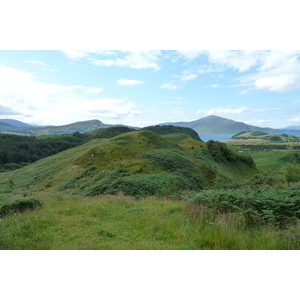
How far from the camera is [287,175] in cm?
2188

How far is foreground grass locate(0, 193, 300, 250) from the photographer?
19.2 ft

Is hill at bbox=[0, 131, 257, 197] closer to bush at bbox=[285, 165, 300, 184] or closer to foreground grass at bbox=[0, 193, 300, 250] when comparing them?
foreground grass at bbox=[0, 193, 300, 250]

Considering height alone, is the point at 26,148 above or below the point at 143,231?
above

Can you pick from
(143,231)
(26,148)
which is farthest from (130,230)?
(26,148)

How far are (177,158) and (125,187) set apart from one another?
12.6 m

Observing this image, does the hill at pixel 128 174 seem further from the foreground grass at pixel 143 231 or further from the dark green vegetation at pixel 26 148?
the dark green vegetation at pixel 26 148

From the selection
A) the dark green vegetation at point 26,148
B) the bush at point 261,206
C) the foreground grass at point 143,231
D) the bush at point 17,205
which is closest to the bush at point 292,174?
the bush at point 261,206

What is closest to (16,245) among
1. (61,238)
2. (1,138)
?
(61,238)

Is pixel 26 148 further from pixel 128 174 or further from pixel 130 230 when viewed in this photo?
pixel 130 230

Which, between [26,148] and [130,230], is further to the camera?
[26,148]

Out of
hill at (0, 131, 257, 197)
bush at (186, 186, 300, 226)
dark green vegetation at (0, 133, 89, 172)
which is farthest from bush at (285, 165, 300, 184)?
dark green vegetation at (0, 133, 89, 172)

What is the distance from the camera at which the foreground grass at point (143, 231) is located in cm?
584

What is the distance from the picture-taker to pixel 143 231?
299 inches

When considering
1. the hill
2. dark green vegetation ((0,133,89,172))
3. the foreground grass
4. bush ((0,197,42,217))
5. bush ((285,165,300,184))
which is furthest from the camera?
dark green vegetation ((0,133,89,172))
